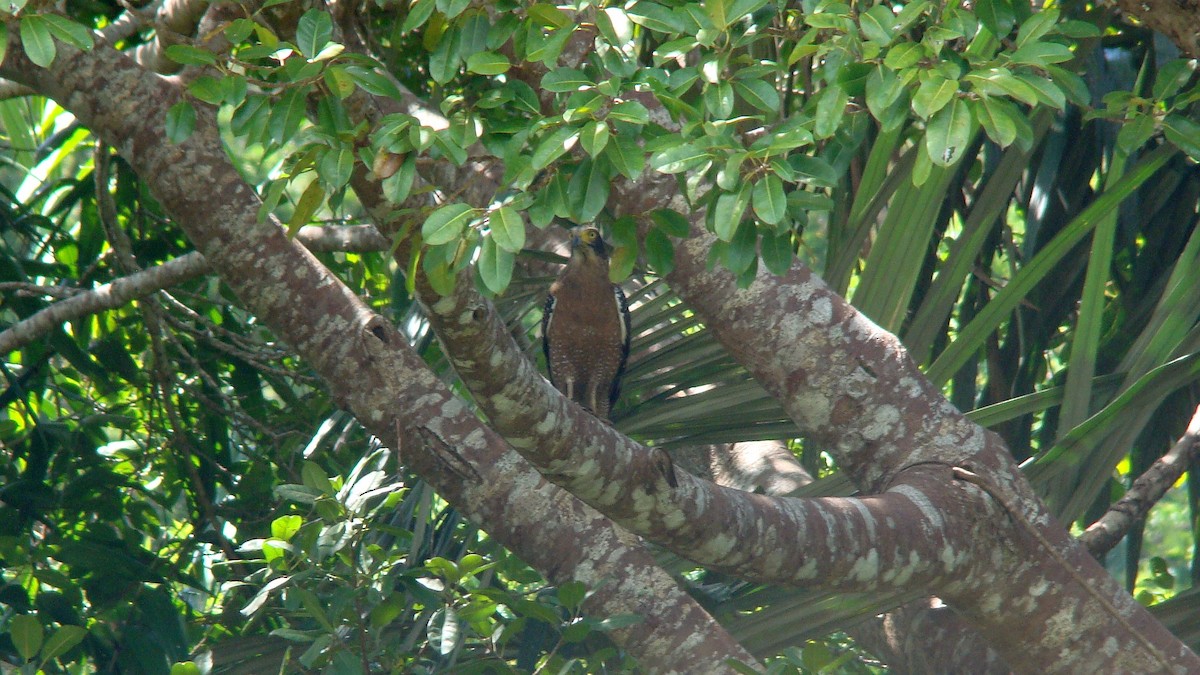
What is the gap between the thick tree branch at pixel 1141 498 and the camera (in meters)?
2.63

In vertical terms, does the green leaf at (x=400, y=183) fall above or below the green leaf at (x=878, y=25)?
below

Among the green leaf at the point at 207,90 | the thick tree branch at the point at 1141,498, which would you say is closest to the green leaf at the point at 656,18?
the green leaf at the point at 207,90

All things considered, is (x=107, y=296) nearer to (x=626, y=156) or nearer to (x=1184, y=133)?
(x=626, y=156)

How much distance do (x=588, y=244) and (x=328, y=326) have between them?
1.81 meters

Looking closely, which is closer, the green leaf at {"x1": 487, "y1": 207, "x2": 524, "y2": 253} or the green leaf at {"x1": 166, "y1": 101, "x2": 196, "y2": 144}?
the green leaf at {"x1": 487, "y1": 207, "x2": 524, "y2": 253}

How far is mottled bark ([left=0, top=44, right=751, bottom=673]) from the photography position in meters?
2.42

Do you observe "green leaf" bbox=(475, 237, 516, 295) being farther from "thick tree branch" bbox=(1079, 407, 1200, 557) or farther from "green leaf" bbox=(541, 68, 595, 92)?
"thick tree branch" bbox=(1079, 407, 1200, 557)

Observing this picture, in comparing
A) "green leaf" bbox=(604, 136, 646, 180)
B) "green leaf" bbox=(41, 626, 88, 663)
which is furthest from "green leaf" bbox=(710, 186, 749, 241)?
"green leaf" bbox=(41, 626, 88, 663)

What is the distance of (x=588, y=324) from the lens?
4.28 m

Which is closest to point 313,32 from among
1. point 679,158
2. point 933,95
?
point 679,158

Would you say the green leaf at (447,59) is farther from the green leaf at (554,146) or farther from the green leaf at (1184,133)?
the green leaf at (1184,133)

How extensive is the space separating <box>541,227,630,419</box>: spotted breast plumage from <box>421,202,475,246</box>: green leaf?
2.16 meters

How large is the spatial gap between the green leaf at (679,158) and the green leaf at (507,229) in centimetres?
24

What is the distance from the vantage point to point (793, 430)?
9.46ft
